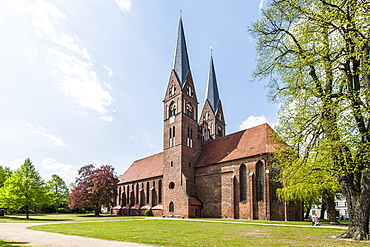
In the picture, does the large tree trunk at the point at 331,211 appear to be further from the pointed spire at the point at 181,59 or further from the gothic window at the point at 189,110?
the pointed spire at the point at 181,59

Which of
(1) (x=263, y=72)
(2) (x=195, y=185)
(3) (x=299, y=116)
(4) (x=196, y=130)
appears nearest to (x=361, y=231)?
(3) (x=299, y=116)

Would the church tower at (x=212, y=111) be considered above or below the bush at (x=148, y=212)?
above

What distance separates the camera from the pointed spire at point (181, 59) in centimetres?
4053

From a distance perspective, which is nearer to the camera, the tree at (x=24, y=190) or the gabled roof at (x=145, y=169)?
the tree at (x=24, y=190)

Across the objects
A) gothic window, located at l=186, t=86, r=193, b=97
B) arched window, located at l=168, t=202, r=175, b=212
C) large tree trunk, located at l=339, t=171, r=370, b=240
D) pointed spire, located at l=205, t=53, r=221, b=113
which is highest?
pointed spire, located at l=205, t=53, r=221, b=113

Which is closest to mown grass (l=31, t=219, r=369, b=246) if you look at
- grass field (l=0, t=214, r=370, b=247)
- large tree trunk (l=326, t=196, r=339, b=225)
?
grass field (l=0, t=214, r=370, b=247)

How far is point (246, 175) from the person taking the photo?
30.9 meters

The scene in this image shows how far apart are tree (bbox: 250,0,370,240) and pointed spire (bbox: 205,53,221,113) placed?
116 ft

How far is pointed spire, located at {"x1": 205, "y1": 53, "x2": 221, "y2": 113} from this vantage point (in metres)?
49.6

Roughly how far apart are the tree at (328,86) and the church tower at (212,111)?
32.8 metres

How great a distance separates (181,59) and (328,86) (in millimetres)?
30611

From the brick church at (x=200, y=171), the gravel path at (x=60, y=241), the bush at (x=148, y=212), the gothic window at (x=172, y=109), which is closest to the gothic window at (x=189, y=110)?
the brick church at (x=200, y=171)

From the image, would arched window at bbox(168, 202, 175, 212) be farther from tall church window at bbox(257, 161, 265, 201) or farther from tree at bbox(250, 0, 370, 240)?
tree at bbox(250, 0, 370, 240)

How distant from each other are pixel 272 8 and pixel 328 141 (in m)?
6.83
